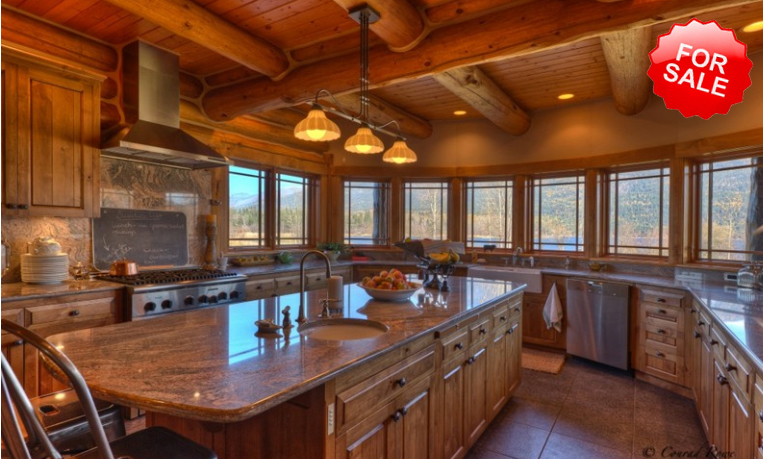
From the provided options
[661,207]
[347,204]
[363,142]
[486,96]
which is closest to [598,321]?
[661,207]

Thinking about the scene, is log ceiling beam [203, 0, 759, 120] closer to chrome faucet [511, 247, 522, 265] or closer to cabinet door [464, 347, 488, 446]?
cabinet door [464, 347, 488, 446]

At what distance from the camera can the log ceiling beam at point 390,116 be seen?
442 cm

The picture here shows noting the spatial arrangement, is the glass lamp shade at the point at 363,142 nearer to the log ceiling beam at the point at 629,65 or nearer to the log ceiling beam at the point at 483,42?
the log ceiling beam at the point at 483,42

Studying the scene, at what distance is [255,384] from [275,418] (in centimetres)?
28

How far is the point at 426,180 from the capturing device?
19.2 ft

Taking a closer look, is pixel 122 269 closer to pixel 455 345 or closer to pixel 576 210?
pixel 455 345

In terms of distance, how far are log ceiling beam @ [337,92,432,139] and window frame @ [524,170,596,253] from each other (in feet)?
4.80

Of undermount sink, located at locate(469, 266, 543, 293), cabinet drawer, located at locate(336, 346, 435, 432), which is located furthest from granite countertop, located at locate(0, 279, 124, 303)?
undermount sink, located at locate(469, 266, 543, 293)

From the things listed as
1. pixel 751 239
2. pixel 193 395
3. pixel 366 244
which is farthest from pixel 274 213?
pixel 751 239

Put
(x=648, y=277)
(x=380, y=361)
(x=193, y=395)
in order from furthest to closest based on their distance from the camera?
1. (x=648, y=277)
2. (x=380, y=361)
3. (x=193, y=395)

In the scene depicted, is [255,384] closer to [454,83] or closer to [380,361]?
[380,361]

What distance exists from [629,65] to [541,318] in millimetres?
2575

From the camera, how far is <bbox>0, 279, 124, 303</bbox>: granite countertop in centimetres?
263

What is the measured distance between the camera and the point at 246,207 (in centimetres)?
490
